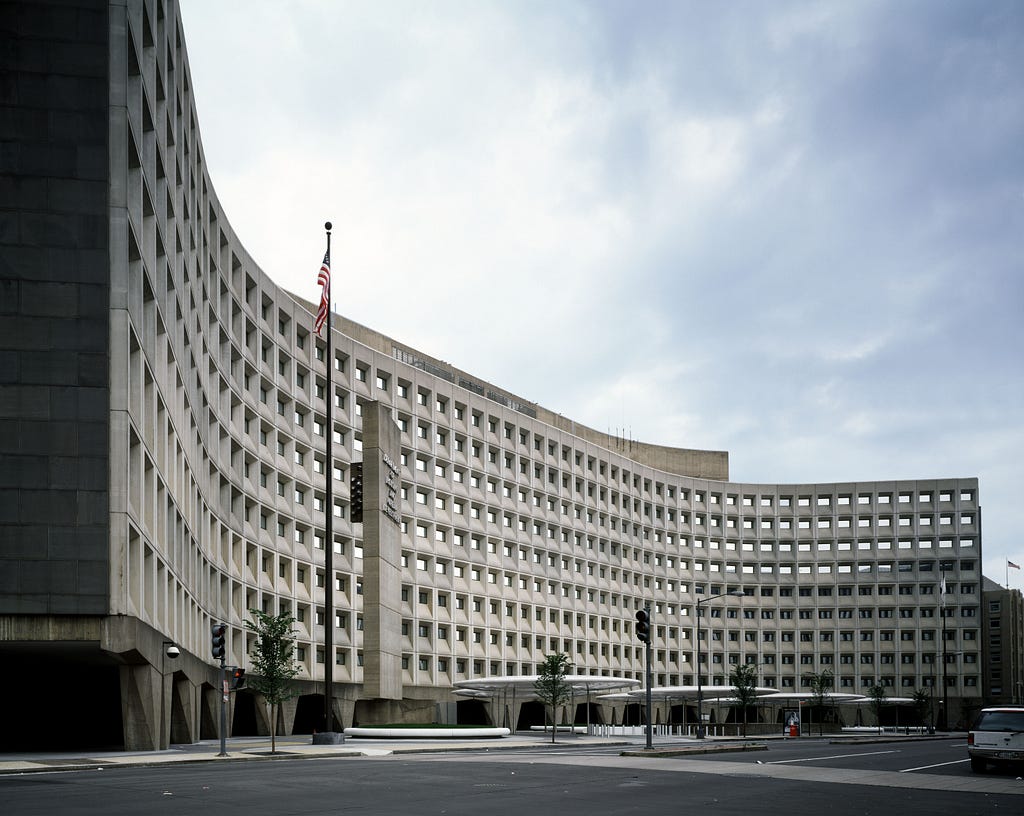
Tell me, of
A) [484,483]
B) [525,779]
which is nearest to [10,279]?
[525,779]

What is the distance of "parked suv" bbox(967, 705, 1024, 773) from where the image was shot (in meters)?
30.2

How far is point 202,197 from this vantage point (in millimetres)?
53844

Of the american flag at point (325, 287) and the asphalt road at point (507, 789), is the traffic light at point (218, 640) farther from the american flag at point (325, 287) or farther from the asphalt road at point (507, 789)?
the american flag at point (325, 287)

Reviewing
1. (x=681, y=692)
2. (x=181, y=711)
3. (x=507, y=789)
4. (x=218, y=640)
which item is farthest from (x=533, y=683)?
(x=507, y=789)

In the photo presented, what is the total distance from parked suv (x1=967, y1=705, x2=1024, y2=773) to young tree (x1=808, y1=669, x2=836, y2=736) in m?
56.1

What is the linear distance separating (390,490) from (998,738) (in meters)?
42.1

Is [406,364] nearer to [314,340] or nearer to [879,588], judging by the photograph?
[314,340]

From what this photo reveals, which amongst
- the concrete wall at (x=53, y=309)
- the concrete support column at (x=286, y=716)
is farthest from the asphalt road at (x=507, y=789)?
the concrete support column at (x=286, y=716)

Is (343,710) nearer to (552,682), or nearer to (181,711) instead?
(552,682)

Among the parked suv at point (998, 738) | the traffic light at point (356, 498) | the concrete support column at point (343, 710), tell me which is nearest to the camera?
the parked suv at point (998, 738)

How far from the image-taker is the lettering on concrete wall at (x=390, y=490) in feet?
217

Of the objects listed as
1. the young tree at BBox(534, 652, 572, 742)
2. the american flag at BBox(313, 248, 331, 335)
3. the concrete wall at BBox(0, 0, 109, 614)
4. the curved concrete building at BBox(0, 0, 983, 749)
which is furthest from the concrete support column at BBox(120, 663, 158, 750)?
the young tree at BBox(534, 652, 572, 742)

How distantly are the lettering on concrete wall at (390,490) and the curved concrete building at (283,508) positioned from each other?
11.3 inches

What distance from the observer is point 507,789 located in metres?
23.2
